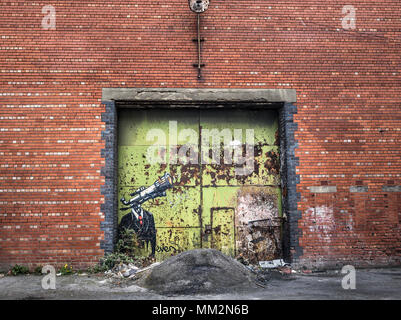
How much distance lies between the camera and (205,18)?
7.44 m

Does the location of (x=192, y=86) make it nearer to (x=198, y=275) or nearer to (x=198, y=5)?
(x=198, y=5)

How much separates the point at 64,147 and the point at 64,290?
2889mm

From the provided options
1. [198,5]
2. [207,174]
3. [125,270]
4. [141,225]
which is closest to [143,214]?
[141,225]

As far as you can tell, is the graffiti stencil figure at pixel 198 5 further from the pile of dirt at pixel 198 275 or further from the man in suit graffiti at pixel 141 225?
the pile of dirt at pixel 198 275

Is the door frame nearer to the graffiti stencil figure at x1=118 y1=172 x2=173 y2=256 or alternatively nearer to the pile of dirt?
the graffiti stencil figure at x1=118 y1=172 x2=173 y2=256

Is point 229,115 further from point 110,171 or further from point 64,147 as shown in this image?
point 64,147

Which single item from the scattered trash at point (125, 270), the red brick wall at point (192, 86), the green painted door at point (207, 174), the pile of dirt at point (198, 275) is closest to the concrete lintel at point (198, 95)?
the red brick wall at point (192, 86)

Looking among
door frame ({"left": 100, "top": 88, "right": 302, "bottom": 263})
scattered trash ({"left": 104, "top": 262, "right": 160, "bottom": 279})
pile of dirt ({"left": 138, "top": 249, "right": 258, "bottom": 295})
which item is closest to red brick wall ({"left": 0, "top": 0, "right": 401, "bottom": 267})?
door frame ({"left": 100, "top": 88, "right": 302, "bottom": 263})

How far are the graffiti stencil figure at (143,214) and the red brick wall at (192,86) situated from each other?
0.71 meters

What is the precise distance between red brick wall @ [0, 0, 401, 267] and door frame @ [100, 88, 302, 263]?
15 cm

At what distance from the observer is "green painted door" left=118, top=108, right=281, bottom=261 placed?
741cm

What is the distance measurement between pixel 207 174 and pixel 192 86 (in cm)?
195

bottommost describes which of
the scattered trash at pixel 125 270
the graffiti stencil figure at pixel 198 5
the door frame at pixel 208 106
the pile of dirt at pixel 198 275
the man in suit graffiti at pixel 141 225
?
the scattered trash at pixel 125 270

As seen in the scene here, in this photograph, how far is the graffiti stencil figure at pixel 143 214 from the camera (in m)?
7.34
